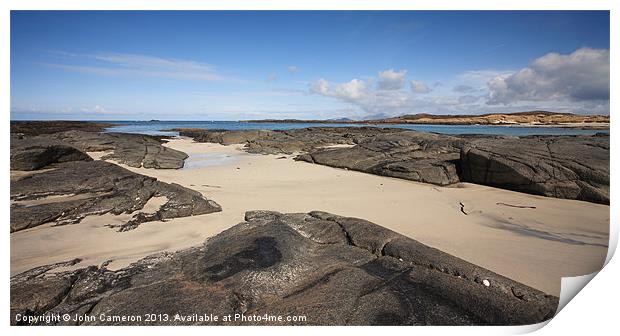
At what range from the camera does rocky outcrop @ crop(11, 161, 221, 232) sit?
15.0ft

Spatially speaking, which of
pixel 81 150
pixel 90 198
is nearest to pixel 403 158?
pixel 90 198

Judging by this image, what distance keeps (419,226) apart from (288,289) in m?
3.12

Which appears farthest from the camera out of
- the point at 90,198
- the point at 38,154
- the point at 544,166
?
the point at 38,154

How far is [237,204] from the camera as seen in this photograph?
607 centimetres

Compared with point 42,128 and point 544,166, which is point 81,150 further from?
point 42,128

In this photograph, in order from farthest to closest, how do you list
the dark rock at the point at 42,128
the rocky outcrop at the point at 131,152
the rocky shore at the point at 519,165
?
the dark rock at the point at 42,128
the rocky outcrop at the point at 131,152
the rocky shore at the point at 519,165

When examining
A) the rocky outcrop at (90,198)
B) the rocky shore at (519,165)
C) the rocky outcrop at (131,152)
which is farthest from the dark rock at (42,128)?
the rocky shore at (519,165)

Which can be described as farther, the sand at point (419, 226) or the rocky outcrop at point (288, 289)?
the sand at point (419, 226)

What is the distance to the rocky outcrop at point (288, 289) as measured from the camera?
7.54ft

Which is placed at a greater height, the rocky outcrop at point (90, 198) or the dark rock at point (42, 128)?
the dark rock at point (42, 128)

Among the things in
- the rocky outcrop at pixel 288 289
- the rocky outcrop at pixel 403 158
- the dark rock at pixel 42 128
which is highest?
the dark rock at pixel 42 128

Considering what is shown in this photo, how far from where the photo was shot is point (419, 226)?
485 centimetres

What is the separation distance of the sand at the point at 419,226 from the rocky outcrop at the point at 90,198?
25 cm

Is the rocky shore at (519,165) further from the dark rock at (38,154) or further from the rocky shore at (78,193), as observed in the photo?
the dark rock at (38,154)
